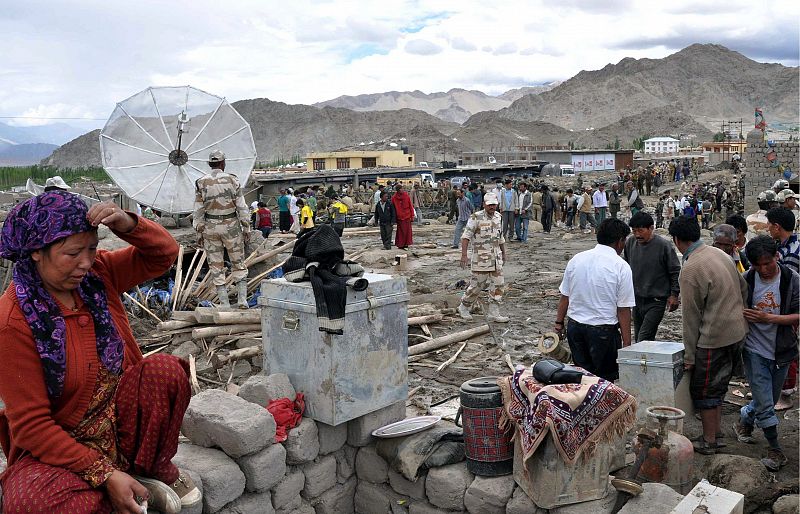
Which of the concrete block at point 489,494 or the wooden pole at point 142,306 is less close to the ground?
the wooden pole at point 142,306

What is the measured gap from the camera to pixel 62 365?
2.65 metres

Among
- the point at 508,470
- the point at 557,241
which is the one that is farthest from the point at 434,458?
the point at 557,241

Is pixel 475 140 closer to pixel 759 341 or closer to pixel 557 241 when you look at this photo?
pixel 557 241

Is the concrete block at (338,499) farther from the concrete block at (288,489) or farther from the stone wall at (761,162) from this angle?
the stone wall at (761,162)

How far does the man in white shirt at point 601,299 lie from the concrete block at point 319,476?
2125 mm

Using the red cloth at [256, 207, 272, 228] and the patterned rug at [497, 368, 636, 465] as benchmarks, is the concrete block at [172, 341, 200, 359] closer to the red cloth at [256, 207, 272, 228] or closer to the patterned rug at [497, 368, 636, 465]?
the patterned rug at [497, 368, 636, 465]

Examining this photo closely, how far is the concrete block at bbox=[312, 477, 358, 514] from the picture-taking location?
4520mm

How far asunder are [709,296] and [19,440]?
168 inches

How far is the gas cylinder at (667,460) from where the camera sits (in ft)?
14.3

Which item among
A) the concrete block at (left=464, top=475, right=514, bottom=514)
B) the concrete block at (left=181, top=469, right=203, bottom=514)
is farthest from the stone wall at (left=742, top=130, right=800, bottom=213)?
the concrete block at (left=181, top=469, right=203, bottom=514)

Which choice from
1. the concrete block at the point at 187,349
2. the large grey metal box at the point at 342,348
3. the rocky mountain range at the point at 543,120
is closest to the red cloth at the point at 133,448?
the large grey metal box at the point at 342,348

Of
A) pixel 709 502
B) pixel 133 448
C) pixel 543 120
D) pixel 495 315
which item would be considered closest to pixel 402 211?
pixel 495 315

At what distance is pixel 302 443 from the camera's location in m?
4.25

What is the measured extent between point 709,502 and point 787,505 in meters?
0.80
